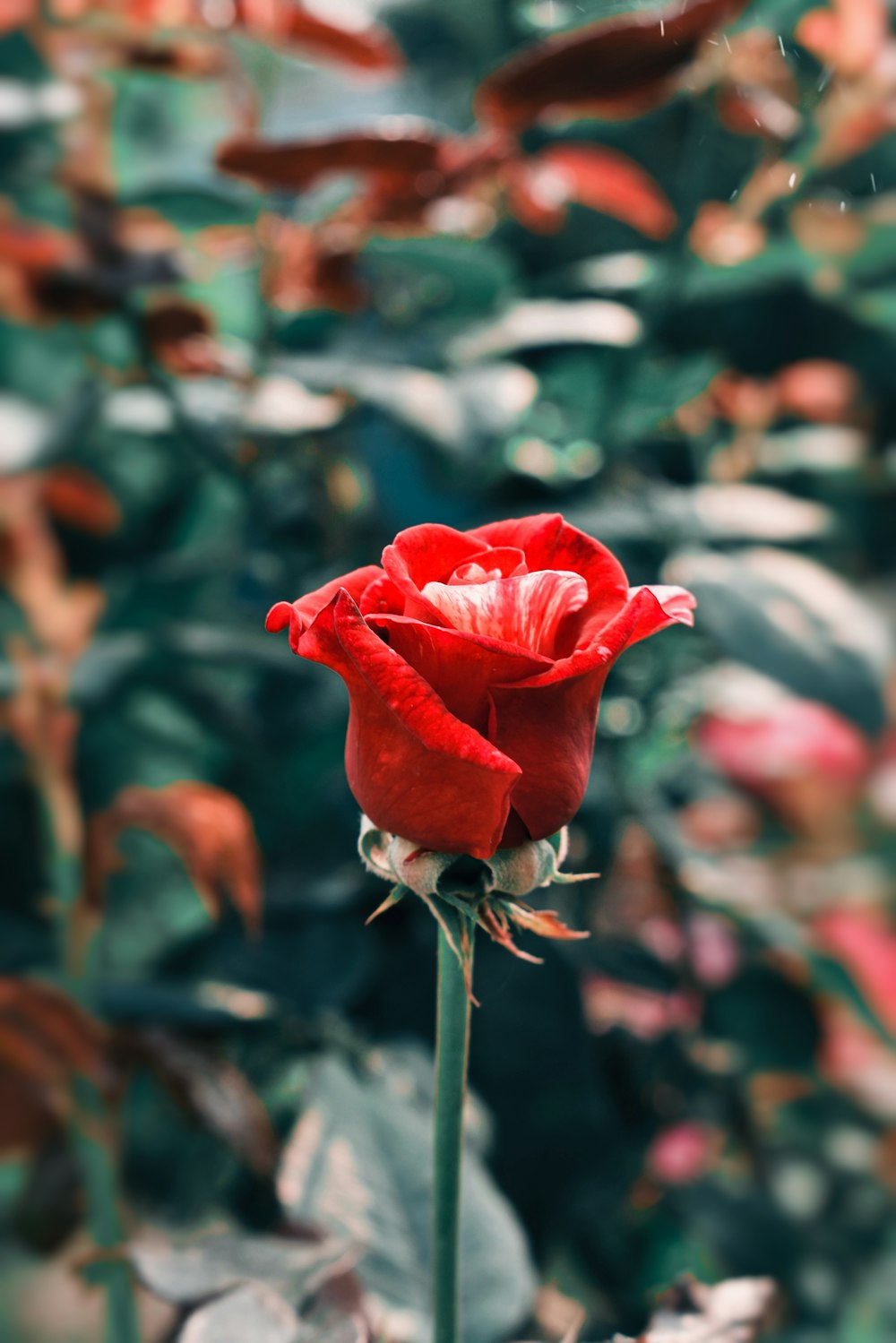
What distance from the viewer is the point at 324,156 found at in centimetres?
53

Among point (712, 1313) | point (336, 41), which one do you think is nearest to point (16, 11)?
point (336, 41)

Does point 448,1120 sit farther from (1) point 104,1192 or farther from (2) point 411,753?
(1) point 104,1192

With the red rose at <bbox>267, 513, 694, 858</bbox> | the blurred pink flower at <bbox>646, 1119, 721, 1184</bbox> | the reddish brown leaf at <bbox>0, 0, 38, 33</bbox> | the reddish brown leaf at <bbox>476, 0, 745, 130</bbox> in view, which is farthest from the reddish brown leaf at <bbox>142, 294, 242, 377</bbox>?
the blurred pink flower at <bbox>646, 1119, 721, 1184</bbox>

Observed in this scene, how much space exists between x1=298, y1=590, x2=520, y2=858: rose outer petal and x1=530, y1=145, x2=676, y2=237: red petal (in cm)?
56

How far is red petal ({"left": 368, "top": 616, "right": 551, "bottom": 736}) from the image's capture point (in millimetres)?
221

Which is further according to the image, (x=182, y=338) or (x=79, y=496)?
(x=79, y=496)

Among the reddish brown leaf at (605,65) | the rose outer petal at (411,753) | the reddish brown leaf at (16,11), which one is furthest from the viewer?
the reddish brown leaf at (16,11)

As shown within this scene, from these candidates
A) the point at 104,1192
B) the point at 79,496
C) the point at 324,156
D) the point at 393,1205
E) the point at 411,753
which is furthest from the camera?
the point at 79,496

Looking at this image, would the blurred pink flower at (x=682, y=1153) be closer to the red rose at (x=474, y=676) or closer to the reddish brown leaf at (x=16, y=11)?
the red rose at (x=474, y=676)

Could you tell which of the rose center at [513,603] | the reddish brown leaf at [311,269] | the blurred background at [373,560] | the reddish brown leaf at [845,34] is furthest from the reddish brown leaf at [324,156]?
the rose center at [513,603]

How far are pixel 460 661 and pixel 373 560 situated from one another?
0.49m

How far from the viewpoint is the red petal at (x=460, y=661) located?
22 centimetres

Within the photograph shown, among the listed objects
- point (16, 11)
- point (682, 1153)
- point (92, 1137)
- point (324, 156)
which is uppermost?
point (16, 11)

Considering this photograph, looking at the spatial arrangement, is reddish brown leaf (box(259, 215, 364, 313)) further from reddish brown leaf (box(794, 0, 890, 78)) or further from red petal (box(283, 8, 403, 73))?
reddish brown leaf (box(794, 0, 890, 78))
